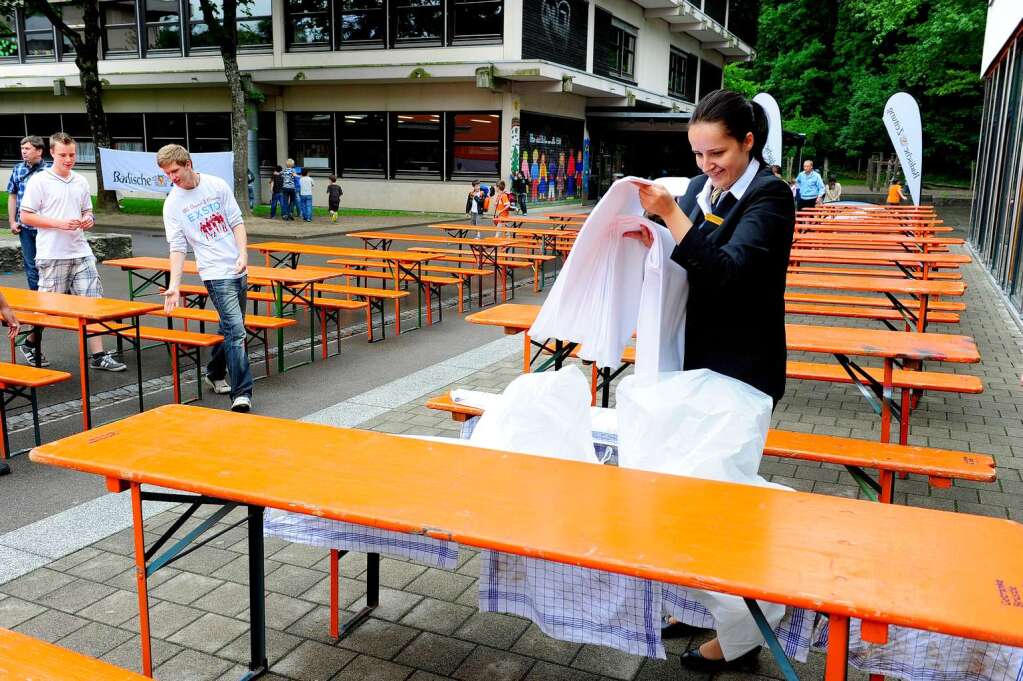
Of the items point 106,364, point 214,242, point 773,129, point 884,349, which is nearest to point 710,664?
point 884,349

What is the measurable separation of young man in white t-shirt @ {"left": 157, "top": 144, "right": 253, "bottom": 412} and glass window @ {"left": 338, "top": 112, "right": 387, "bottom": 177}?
22.4 metres

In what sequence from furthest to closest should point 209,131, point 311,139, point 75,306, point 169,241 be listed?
point 209,131 < point 311,139 < point 169,241 < point 75,306

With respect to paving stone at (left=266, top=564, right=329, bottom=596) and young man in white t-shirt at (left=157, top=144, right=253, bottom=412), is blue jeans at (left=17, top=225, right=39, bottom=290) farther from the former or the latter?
paving stone at (left=266, top=564, right=329, bottom=596)

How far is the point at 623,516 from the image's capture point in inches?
83.9

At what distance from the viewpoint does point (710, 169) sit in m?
2.55

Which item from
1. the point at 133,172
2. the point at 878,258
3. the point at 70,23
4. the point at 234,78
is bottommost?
the point at 878,258

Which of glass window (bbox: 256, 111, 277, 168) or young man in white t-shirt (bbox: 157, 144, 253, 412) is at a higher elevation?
glass window (bbox: 256, 111, 277, 168)

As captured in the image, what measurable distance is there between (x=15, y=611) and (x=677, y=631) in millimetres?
2609

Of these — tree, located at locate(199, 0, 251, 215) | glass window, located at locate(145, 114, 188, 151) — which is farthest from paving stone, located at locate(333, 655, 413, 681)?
glass window, located at locate(145, 114, 188, 151)

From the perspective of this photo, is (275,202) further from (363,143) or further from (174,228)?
(174,228)

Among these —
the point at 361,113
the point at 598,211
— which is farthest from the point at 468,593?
the point at 361,113

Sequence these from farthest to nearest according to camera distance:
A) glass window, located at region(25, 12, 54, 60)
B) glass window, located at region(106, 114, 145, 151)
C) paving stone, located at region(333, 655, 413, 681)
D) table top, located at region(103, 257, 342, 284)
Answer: glass window, located at region(25, 12, 54, 60)
glass window, located at region(106, 114, 145, 151)
table top, located at region(103, 257, 342, 284)
paving stone, located at region(333, 655, 413, 681)

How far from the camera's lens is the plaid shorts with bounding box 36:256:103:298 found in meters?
6.95

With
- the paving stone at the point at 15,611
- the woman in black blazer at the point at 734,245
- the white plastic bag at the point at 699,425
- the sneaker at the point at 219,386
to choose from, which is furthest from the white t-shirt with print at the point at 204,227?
the white plastic bag at the point at 699,425
